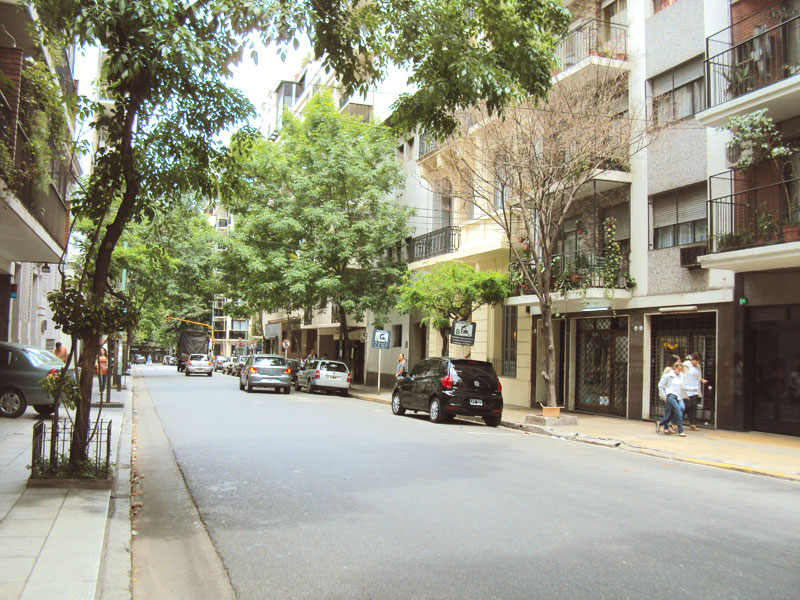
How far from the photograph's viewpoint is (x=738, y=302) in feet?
53.0

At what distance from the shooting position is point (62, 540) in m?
5.52

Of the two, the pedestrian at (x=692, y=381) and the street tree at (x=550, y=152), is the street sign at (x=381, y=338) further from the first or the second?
the pedestrian at (x=692, y=381)

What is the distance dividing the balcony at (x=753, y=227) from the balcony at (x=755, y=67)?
5.27ft

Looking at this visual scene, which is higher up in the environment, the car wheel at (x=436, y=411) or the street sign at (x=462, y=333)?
the street sign at (x=462, y=333)

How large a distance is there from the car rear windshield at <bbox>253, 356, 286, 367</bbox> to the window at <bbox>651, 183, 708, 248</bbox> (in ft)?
53.0

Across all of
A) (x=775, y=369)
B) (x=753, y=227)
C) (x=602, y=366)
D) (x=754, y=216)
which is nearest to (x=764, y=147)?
(x=754, y=216)

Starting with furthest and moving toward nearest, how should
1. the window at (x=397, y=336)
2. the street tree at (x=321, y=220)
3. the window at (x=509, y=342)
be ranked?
the window at (x=397, y=336) → the street tree at (x=321, y=220) → the window at (x=509, y=342)

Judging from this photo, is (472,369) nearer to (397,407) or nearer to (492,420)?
(492,420)

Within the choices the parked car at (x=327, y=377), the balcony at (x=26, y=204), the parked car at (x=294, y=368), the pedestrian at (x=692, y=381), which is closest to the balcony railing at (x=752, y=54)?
the pedestrian at (x=692, y=381)

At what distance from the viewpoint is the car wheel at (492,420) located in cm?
1756

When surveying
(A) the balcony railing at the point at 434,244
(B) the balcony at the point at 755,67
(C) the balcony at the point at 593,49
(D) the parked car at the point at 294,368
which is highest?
(C) the balcony at the point at 593,49

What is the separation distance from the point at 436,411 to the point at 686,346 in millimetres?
6673

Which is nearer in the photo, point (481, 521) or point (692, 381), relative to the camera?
point (481, 521)

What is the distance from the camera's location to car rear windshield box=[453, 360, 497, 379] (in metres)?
17.4
